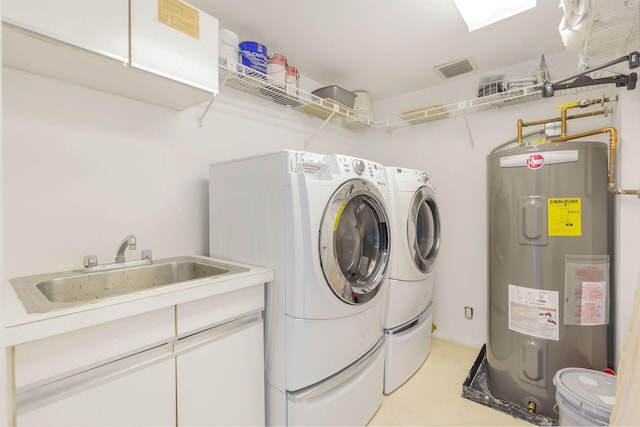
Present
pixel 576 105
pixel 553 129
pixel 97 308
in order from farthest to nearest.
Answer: pixel 553 129 → pixel 576 105 → pixel 97 308

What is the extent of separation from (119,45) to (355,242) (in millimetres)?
1419

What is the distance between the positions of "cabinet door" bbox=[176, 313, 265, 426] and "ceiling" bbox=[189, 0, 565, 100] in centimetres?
179

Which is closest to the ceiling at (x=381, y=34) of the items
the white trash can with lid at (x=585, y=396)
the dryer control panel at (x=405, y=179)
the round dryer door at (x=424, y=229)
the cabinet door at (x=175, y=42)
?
the cabinet door at (x=175, y=42)

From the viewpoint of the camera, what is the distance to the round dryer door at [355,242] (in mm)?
1454

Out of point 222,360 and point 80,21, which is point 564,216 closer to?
point 222,360

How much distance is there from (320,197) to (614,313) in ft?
5.72

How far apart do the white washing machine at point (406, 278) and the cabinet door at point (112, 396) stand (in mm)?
1339

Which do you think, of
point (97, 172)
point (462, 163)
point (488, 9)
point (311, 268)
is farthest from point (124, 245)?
point (462, 163)

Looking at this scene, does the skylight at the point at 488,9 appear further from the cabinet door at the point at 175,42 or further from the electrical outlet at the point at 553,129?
the cabinet door at the point at 175,42

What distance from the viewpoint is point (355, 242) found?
1757 mm

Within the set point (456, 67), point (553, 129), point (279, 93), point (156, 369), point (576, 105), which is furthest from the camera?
point (456, 67)

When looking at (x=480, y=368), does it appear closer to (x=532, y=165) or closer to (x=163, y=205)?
(x=532, y=165)

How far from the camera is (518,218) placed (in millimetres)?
1831

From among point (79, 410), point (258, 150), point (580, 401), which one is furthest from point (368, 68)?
point (79, 410)
